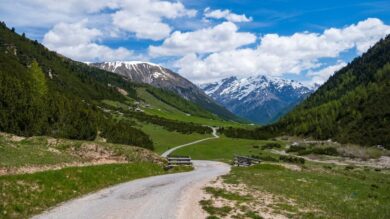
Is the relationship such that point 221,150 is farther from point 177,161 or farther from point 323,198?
point 323,198

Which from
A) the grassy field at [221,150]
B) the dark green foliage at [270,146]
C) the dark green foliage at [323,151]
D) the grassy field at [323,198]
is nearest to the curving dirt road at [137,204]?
the grassy field at [323,198]

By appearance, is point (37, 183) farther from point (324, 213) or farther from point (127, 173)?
point (324, 213)

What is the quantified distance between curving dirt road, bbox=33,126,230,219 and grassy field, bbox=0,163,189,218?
1167mm

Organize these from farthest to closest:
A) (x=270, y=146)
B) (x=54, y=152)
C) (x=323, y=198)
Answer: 1. (x=270, y=146)
2. (x=54, y=152)
3. (x=323, y=198)

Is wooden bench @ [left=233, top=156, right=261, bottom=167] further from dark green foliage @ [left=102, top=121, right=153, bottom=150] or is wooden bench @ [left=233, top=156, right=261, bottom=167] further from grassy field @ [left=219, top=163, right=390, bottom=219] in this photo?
dark green foliage @ [left=102, top=121, right=153, bottom=150]

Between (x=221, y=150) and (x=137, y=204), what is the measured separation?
278ft

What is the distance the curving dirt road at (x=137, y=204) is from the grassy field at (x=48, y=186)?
1.17 meters

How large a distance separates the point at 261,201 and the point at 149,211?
28.0 ft

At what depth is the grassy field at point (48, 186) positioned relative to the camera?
22.7 meters

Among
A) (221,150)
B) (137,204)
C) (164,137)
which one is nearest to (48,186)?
(137,204)

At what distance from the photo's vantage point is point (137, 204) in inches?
988

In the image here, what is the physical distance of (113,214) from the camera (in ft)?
72.3

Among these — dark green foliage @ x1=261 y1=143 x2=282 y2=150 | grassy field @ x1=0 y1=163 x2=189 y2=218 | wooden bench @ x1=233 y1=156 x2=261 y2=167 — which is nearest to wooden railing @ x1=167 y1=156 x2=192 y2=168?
wooden bench @ x1=233 y1=156 x2=261 y2=167

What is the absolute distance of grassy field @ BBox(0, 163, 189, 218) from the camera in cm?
2272
